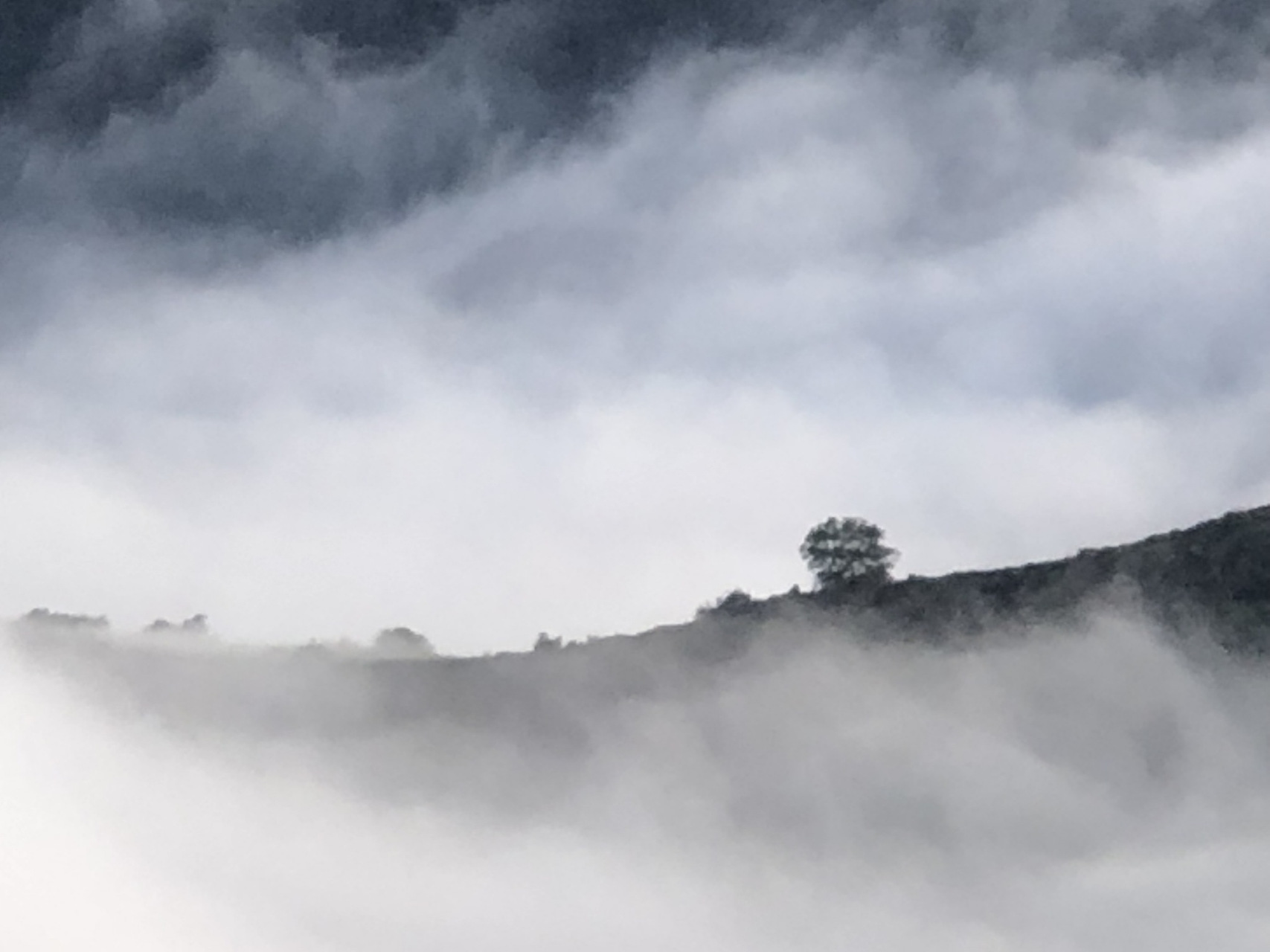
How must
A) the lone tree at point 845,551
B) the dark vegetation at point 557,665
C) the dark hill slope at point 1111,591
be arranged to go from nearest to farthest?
the dark hill slope at point 1111,591, the dark vegetation at point 557,665, the lone tree at point 845,551

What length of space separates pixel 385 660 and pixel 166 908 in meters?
24.3

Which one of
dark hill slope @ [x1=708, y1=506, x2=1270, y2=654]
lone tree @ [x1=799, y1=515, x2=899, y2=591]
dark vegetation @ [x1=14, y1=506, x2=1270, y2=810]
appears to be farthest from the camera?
lone tree @ [x1=799, y1=515, x2=899, y2=591]

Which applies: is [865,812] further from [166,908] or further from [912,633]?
[166,908]

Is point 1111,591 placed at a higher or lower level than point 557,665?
lower

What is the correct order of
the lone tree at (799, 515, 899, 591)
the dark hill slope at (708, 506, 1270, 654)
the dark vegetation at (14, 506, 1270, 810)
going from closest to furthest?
the dark hill slope at (708, 506, 1270, 654) < the dark vegetation at (14, 506, 1270, 810) < the lone tree at (799, 515, 899, 591)

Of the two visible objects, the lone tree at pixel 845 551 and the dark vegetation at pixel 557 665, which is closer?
the dark vegetation at pixel 557 665

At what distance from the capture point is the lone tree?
11856cm

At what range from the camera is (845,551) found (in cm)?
11931

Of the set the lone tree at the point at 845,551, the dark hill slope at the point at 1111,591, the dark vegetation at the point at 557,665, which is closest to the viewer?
the dark hill slope at the point at 1111,591

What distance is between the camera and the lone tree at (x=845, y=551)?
118562 millimetres

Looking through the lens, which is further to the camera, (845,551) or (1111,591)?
→ (845,551)

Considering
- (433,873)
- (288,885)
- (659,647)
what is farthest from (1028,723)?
(288,885)

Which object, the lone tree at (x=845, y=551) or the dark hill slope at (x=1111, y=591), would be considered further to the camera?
the lone tree at (x=845, y=551)

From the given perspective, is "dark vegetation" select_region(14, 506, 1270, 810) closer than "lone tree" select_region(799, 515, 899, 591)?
Yes
